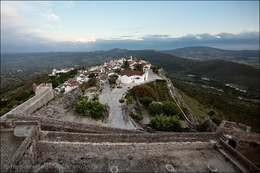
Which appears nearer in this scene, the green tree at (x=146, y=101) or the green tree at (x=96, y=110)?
the green tree at (x=96, y=110)

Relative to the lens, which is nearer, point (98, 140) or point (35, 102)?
point (98, 140)

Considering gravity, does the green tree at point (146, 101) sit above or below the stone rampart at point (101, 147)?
above

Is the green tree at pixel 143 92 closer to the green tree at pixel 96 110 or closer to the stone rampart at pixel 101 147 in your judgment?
the green tree at pixel 96 110

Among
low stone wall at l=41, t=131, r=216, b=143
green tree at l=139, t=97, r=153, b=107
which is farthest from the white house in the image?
low stone wall at l=41, t=131, r=216, b=143

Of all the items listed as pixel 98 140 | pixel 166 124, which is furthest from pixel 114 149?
pixel 166 124

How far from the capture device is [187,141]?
1340 cm

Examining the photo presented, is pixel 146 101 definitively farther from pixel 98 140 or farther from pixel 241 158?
pixel 241 158

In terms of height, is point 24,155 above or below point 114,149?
above

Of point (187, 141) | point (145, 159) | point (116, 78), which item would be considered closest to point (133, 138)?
point (145, 159)

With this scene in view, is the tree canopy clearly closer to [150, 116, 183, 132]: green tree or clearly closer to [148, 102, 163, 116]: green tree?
[148, 102, 163, 116]: green tree

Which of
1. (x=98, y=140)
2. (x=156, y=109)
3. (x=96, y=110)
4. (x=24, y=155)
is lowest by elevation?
(x=156, y=109)

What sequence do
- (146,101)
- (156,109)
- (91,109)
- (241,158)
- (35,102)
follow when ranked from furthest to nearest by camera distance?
(146,101) < (156,109) < (91,109) < (35,102) < (241,158)

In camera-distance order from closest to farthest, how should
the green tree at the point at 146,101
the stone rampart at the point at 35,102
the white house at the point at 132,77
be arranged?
the stone rampart at the point at 35,102
the green tree at the point at 146,101
the white house at the point at 132,77

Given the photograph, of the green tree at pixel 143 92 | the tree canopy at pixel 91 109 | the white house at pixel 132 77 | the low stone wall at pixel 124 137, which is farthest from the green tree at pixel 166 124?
the white house at pixel 132 77
